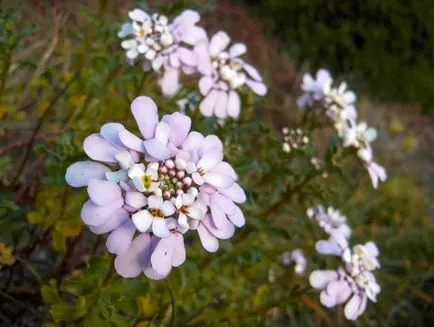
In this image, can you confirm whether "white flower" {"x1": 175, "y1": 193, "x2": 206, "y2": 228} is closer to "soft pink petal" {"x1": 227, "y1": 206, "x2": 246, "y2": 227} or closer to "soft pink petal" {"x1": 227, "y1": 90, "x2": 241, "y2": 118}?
"soft pink petal" {"x1": 227, "y1": 206, "x2": 246, "y2": 227}

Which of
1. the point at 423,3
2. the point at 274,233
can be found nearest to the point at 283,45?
the point at 423,3

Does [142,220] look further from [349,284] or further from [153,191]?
[349,284]

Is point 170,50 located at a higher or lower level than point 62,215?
higher

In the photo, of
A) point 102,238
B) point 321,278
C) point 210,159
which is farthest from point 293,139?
point 210,159

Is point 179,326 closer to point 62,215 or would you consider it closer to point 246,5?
point 62,215

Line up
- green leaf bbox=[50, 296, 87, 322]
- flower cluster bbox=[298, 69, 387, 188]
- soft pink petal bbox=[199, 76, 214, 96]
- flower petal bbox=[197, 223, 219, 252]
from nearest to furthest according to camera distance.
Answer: flower petal bbox=[197, 223, 219, 252] → green leaf bbox=[50, 296, 87, 322] → soft pink petal bbox=[199, 76, 214, 96] → flower cluster bbox=[298, 69, 387, 188]

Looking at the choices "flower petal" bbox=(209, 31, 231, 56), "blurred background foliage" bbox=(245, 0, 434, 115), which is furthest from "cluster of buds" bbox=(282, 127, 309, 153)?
"blurred background foliage" bbox=(245, 0, 434, 115)

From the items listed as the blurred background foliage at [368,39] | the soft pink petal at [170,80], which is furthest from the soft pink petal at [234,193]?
the blurred background foliage at [368,39]
